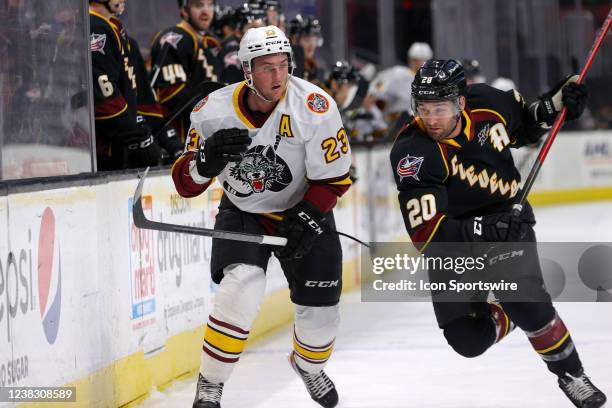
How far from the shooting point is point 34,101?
400cm

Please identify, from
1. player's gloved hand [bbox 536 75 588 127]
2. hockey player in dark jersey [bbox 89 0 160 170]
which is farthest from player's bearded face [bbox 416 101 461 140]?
hockey player in dark jersey [bbox 89 0 160 170]

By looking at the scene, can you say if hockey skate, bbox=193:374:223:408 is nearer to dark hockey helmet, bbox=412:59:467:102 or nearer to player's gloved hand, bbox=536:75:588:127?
dark hockey helmet, bbox=412:59:467:102

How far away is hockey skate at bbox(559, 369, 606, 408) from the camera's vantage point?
390 centimetres

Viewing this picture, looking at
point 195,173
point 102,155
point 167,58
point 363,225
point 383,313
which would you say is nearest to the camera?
point 195,173

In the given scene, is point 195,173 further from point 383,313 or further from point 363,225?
point 363,225

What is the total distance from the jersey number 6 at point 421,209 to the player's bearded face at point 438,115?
218mm

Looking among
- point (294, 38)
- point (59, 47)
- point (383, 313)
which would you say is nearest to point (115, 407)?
point (59, 47)

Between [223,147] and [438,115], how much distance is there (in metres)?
0.71

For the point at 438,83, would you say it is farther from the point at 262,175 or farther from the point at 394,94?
the point at 394,94

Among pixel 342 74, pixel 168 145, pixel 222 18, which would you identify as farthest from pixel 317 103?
pixel 342 74

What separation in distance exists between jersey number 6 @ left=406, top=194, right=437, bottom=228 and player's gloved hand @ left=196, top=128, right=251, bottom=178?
584mm

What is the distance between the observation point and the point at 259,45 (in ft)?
12.8

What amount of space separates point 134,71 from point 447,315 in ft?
6.64

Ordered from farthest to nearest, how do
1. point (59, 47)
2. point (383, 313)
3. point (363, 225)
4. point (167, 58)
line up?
point (363, 225) → point (383, 313) → point (167, 58) → point (59, 47)
